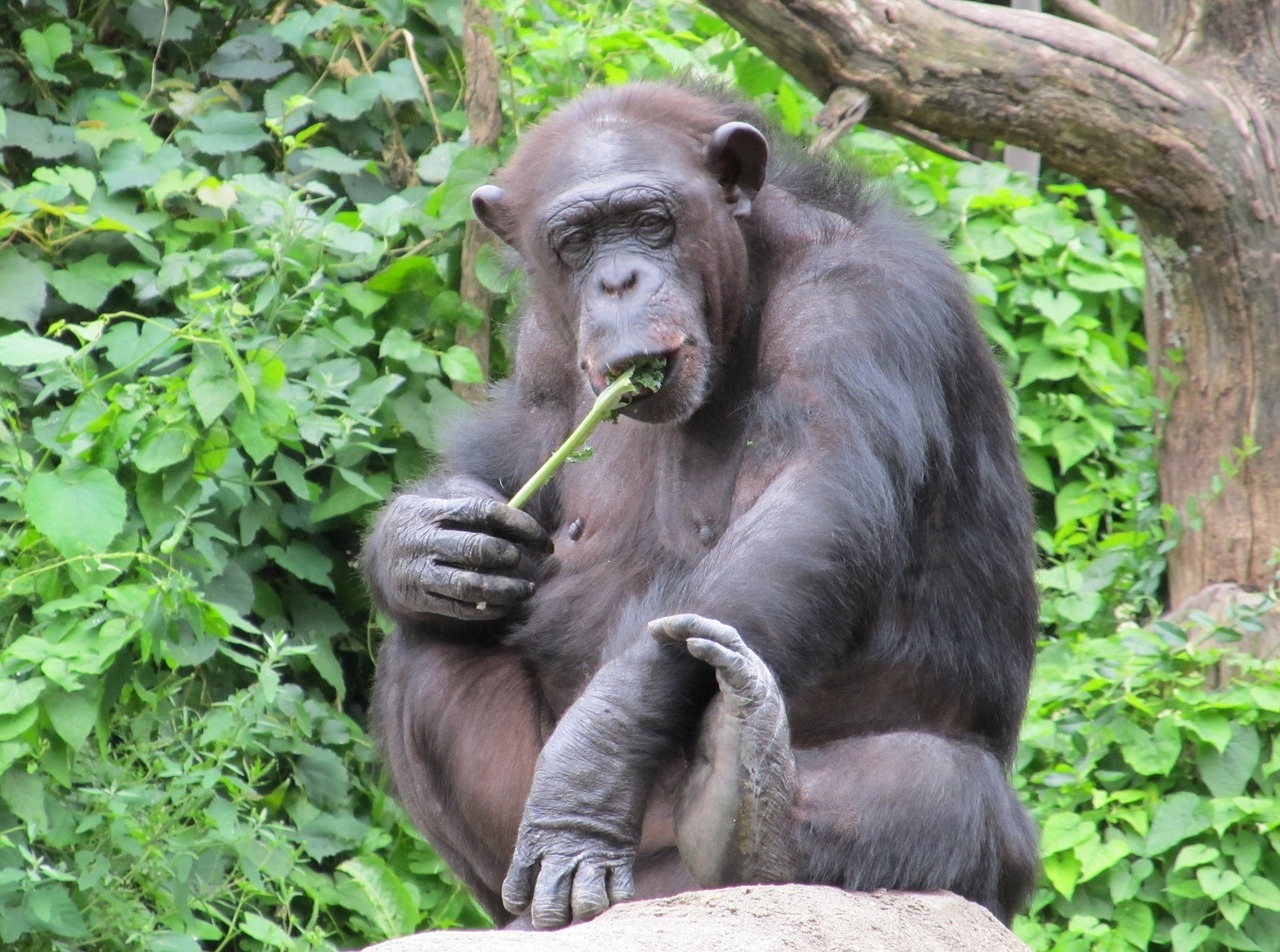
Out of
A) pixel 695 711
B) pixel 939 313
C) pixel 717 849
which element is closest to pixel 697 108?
pixel 939 313

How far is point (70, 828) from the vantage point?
14.3 feet

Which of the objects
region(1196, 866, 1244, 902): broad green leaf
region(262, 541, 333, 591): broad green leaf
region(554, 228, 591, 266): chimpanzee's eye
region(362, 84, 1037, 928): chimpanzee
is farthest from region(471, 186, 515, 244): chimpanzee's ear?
region(1196, 866, 1244, 902): broad green leaf

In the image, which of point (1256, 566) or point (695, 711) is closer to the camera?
point (695, 711)

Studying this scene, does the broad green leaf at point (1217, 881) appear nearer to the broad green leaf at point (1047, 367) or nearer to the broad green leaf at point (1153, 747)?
the broad green leaf at point (1153, 747)

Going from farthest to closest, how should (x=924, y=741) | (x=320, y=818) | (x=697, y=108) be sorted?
1. (x=320, y=818)
2. (x=697, y=108)
3. (x=924, y=741)

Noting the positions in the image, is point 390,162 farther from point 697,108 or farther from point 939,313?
point 939,313

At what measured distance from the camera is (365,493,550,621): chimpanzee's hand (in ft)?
11.8

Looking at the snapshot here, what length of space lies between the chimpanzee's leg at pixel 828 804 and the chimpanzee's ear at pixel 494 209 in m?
1.16

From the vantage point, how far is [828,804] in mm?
3092

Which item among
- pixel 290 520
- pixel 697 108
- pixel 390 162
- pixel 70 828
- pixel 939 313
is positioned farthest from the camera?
pixel 390 162

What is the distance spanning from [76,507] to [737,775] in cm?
210

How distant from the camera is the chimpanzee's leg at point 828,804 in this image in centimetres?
295

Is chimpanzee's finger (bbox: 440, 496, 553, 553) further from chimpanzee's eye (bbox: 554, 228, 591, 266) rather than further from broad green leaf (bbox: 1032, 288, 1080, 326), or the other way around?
broad green leaf (bbox: 1032, 288, 1080, 326)

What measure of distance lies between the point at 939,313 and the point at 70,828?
8.04 ft
